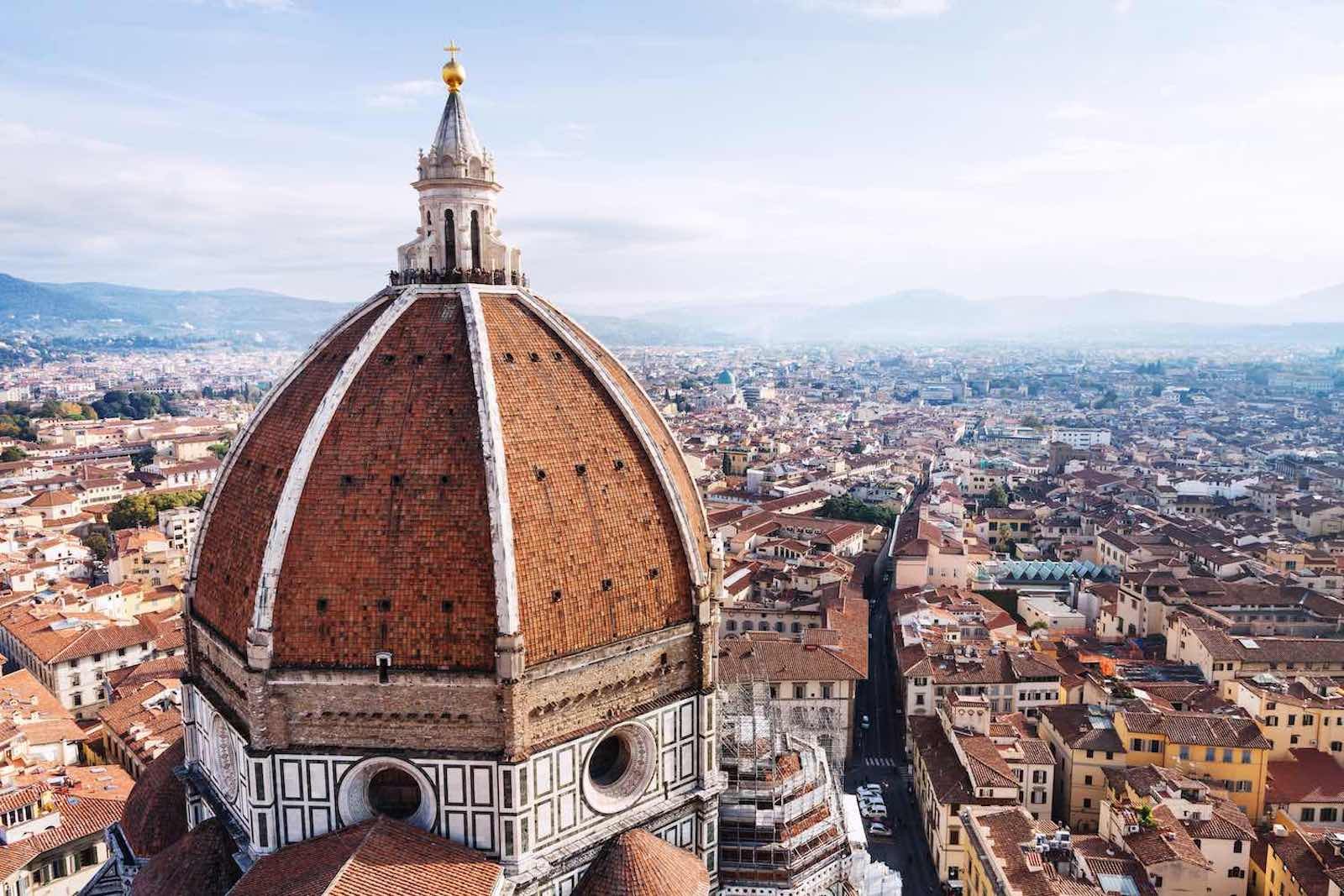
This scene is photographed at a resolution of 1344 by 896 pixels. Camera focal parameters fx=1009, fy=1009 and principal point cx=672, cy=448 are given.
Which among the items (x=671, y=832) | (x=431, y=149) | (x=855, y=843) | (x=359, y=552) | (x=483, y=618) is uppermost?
(x=431, y=149)

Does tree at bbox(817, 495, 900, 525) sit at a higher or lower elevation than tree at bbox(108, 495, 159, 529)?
lower

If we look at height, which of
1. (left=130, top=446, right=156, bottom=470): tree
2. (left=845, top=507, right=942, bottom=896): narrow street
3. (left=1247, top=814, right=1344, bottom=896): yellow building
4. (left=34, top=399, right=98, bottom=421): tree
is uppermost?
(left=34, top=399, right=98, bottom=421): tree

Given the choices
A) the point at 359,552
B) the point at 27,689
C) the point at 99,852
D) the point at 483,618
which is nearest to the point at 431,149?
the point at 359,552

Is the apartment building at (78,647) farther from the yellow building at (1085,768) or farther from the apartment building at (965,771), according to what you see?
the yellow building at (1085,768)

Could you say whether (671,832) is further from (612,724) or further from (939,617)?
(939,617)

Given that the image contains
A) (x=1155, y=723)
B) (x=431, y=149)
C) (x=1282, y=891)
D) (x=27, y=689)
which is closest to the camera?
(x=431, y=149)

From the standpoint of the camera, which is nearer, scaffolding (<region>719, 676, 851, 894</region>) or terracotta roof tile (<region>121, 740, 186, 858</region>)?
scaffolding (<region>719, 676, 851, 894</region>)

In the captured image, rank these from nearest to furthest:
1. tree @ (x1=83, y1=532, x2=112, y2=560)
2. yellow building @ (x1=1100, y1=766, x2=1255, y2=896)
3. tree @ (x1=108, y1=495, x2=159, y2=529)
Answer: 1. yellow building @ (x1=1100, y1=766, x2=1255, y2=896)
2. tree @ (x1=83, y1=532, x2=112, y2=560)
3. tree @ (x1=108, y1=495, x2=159, y2=529)

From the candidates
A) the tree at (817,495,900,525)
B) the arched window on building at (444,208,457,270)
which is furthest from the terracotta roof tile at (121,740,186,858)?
the tree at (817,495,900,525)

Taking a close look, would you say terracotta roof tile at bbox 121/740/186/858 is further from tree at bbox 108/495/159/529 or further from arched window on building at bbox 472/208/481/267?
tree at bbox 108/495/159/529
